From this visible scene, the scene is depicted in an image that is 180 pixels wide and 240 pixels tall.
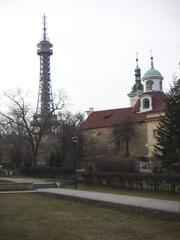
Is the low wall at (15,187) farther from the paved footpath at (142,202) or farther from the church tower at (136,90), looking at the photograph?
the church tower at (136,90)

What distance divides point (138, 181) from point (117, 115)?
44.0m

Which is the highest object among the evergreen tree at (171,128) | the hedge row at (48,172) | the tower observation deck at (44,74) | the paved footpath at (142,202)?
the tower observation deck at (44,74)

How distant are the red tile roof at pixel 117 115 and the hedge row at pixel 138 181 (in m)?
27.6

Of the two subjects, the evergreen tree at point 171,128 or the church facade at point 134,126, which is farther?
the church facade at point 134,126

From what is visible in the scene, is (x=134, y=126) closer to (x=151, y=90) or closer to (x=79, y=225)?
(x=151, y=90)

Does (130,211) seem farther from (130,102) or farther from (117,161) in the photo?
(130,102)

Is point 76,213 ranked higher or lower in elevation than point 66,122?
lower

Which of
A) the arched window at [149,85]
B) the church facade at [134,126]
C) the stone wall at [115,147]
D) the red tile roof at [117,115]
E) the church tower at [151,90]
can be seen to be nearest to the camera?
the church facade at [134,126]

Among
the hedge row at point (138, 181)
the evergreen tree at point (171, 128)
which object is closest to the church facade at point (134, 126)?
the evergreen tree at point (171, 128)

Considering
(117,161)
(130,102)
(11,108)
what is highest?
(130,102)

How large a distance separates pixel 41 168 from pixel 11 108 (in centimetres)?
991

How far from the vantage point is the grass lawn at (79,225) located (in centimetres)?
1145

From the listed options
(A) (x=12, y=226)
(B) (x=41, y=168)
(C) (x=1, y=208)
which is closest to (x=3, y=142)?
(B) (x=41, y=168)

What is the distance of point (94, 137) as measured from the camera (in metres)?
71.0
